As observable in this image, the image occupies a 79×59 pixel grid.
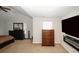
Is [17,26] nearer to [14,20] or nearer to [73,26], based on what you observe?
[14,20]

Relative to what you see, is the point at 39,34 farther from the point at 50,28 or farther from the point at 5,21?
the point at 5,21

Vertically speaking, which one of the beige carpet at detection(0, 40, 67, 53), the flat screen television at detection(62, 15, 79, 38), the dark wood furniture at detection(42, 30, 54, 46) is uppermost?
the flat screen television at detection(62, 15, 79, 38)

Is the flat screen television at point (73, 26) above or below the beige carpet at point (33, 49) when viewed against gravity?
above

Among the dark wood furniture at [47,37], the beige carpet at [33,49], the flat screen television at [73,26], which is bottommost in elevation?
the beige carpet at [33,49]

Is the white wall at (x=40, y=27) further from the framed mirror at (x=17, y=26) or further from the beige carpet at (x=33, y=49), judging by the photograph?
the framed mirror at (x=17, y=26)

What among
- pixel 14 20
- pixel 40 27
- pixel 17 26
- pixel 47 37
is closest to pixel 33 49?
pixel 47 37

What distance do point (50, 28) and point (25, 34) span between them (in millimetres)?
3542

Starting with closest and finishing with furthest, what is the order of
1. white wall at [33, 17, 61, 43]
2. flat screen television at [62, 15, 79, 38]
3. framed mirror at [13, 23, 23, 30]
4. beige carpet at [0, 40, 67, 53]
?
1. flat screen television at [62, 15, 79, 38]
2. beige carpet at [0, 40, 67, 53]
3. white wall at [33, 17, 61, 43]
4. framed mirror at [13, 23, 23, 30]

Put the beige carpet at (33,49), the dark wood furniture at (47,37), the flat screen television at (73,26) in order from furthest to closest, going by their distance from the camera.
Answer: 1. the dark wood furniture at (47,37)
2. the beige carpet at (33,49)
3. the flat screen television at (73,26)

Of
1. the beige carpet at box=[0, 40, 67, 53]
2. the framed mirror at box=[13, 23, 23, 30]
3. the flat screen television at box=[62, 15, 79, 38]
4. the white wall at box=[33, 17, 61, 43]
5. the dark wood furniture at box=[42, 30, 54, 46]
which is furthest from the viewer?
the framed mirror at box=[13, 23, 23, 30]

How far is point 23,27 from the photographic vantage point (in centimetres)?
1003

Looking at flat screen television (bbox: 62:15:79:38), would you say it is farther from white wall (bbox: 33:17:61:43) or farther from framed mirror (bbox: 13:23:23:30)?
framed mirror (bbox: 13:23:23:30)

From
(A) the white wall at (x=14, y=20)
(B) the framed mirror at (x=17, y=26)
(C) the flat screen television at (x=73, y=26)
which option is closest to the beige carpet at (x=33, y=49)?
(C) the flat screen television at (x=73, y=26)

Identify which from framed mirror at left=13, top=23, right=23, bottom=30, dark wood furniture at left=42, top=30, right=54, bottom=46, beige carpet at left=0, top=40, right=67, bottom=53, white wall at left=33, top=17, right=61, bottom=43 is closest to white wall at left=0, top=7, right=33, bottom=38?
framed mirror at left=13, top=23, right=23, bottom=30
